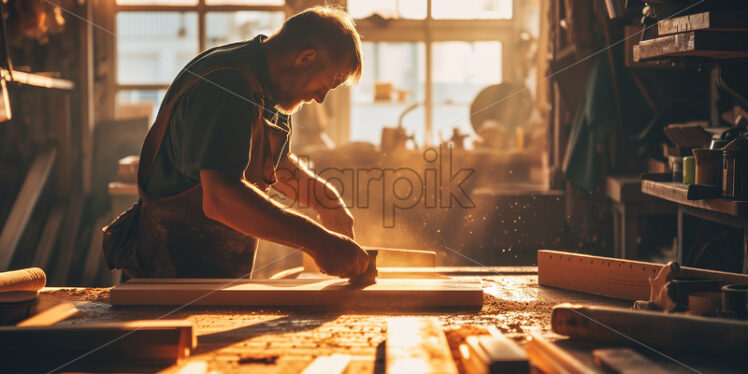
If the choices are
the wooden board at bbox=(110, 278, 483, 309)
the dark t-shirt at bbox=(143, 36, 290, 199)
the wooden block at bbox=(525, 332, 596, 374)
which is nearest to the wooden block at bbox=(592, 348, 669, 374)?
the wooden block at bbox=(525, 332, 596, 374)

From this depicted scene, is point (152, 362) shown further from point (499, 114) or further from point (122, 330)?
point (499, 114)

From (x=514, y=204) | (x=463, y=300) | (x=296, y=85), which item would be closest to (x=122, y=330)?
(x=463, y=300)

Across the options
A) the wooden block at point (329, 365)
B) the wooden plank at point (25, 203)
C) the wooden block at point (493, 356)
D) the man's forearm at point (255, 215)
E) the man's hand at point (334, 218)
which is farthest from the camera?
the wooden plank at point (25, 203)

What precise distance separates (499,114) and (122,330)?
5.58 meters

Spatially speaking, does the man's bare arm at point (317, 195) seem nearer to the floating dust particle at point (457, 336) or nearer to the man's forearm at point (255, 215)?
the man's forearm at point (255, 215)

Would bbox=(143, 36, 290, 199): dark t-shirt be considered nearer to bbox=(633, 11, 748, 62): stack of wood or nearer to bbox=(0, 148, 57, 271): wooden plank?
bbox=(633, 11, 748, 62): stack of wood

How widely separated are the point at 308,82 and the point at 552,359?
1370 mm

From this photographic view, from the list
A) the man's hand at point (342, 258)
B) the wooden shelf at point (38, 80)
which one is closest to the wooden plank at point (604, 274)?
the man's hand at point (342, 258)

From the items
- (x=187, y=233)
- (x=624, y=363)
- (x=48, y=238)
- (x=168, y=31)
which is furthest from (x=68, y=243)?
(x=624, y=363)

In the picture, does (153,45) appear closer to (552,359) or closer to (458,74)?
(458,74)

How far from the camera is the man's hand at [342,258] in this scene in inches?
71.1

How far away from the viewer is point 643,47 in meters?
2.68

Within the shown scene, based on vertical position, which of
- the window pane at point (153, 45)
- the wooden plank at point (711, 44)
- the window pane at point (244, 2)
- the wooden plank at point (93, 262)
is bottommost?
the wooden plank at point (93, 262)

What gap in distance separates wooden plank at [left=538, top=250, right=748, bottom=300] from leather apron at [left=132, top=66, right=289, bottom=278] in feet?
3.43
